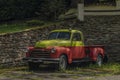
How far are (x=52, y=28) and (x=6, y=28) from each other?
329 cm

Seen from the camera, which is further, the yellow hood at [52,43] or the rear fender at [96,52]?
the rear fender at [96,52]

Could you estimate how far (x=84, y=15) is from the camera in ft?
87.9

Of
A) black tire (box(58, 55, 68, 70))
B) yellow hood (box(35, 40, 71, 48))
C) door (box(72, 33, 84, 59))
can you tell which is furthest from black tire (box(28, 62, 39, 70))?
door (box(72, 33, 84, 59))

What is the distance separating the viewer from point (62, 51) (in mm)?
20125

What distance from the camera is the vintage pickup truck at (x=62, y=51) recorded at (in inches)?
780

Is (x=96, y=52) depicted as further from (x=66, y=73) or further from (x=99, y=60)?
(x=66, y=73)

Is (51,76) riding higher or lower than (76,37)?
lower

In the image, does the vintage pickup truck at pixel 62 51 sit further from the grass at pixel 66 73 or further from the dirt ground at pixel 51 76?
the dirt ground at pixel 51 76

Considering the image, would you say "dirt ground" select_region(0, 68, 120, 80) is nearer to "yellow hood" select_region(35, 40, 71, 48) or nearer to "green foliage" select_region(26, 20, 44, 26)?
"yellow hood" select_region(35, 40, 71, 48)

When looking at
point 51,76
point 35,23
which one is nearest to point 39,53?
point 51,76

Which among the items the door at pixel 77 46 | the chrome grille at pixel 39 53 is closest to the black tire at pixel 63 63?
the chrome grille at pixel 39 53

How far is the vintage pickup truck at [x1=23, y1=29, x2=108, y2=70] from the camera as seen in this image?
65.0 ft

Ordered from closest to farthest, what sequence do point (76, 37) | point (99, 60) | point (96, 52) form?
point (76, 37), point (96, 52), point (99, 60)

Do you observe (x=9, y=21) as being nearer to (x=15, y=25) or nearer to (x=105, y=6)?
(x=15, y=25)
